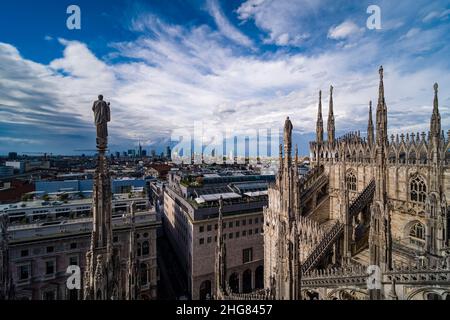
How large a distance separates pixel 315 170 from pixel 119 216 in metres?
32.6

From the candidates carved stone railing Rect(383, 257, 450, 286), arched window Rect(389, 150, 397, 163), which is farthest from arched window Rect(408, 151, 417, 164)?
carved stone railing Rect(383, 257, 450, 286)

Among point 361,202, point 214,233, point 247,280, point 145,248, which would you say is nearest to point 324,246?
point 361,202

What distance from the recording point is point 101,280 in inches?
252

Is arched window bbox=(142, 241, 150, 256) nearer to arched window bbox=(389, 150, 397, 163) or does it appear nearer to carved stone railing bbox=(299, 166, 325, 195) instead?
carved stone railing bbox=(299, 166, 325, 195)

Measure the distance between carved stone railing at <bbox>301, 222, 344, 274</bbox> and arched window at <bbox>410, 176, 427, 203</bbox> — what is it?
940 cm

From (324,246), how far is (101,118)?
21.3 meters

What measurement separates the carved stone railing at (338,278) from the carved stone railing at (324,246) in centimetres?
201

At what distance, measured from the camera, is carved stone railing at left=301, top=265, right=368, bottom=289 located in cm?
1451

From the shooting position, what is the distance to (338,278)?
15.3m

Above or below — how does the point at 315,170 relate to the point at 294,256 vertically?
above

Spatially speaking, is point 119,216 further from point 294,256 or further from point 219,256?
point 294,256

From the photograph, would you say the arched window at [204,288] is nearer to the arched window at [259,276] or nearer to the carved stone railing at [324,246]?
the arched window at [259,276]

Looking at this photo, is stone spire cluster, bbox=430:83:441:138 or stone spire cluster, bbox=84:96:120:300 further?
stone spire cluster, bbox=430:83:441:138
